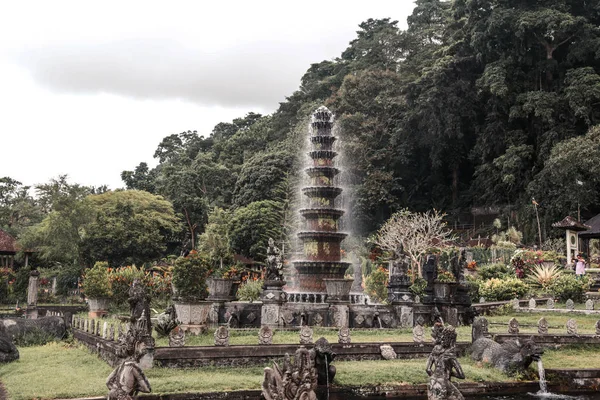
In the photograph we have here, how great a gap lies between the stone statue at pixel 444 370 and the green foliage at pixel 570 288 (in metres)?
19.1

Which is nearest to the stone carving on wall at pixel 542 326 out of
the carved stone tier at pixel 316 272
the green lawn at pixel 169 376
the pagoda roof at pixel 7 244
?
the green lawn at pixel 169 376

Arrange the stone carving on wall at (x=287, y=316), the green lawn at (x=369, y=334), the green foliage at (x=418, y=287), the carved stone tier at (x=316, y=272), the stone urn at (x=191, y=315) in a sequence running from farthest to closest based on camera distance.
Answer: the green foliage at (x=418, y=287), the carved stone tier at (x=316, y=272), the stone carving on wall at (x=287, y=316), the stone urn at (x=191, y=315), the green lawn at (x=369, y=334)

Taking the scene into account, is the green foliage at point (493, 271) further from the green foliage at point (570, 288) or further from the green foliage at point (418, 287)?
the green foliage at point (418, 287)

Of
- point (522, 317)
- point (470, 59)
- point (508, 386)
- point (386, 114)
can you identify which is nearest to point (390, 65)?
point (386, 114)

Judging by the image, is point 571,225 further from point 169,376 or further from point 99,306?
point 169,376

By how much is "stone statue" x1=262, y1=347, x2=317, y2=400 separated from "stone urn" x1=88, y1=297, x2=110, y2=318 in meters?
17.3

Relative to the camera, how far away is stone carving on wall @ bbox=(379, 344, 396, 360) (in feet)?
48.5

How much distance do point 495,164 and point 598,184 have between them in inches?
294

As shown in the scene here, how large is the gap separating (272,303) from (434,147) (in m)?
34.3

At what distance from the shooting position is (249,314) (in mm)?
20031

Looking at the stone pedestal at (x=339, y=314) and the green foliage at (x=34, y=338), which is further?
the stone pedestal at (x=339, y=314)

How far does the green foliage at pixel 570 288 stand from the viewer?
1030 inches

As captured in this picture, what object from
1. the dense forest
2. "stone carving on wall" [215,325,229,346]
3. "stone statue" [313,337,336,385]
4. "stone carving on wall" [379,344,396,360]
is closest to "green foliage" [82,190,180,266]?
the dense forest

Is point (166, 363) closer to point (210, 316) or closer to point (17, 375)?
point (17, 375)
